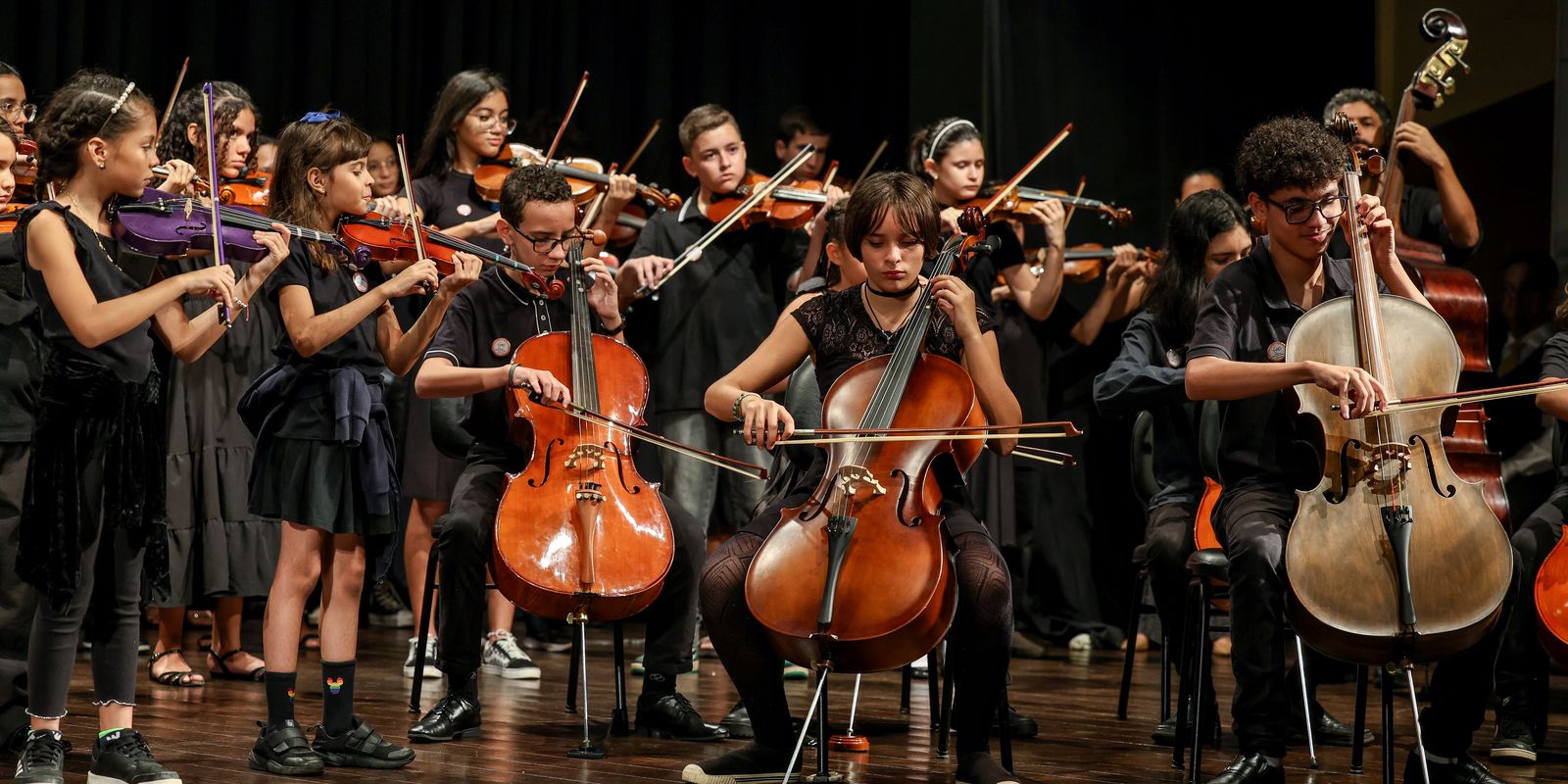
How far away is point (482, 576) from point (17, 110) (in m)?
1.50

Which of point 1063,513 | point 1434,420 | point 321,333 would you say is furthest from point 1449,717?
point 1063,513

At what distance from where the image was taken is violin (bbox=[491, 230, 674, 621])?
117 inches

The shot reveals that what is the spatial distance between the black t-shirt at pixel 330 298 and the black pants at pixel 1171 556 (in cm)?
167

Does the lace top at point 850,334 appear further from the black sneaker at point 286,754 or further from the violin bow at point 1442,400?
the black sneaker at point 286,754

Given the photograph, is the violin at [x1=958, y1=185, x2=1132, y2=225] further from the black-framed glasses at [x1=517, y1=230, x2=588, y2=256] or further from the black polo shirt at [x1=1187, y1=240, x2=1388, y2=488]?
the black polo shirt at [x1=1187, y1=240, x2=1388, y2=488]

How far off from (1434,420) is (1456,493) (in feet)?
0.40

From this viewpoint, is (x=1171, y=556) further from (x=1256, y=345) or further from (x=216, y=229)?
(x=216, y=229)

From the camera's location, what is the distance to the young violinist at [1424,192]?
3854mm

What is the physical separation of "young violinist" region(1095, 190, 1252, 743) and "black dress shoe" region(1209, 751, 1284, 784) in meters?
0.72

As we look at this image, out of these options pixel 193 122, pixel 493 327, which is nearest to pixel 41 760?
pixel 493 327

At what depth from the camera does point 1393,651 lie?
7.88 feet

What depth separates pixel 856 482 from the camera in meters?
2.49

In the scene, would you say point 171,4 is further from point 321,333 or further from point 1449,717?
point 1449,717

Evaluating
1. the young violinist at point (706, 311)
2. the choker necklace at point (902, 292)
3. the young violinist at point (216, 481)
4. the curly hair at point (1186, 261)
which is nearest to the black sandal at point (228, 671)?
the young violinist at point (216, 481)
